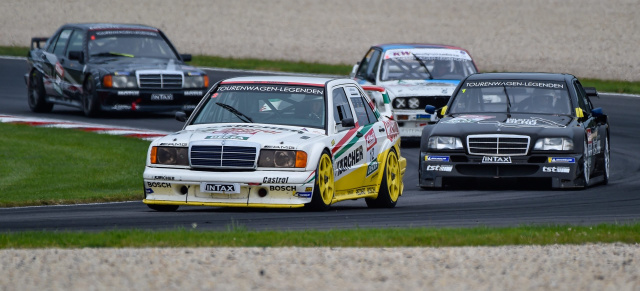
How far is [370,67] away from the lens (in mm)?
20953

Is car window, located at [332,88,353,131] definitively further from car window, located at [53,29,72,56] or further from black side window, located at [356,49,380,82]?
car window, located at [53,29,72,56]

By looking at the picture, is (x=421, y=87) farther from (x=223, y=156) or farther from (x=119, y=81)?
(x=223, y=156)

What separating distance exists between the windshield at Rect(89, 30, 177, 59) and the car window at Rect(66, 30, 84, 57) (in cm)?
24

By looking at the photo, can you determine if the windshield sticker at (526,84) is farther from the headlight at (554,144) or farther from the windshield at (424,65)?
the windshield at (424,65)

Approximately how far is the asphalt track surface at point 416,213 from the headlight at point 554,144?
1.59ft

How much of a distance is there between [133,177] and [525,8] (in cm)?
3265

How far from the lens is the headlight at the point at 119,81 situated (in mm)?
21922

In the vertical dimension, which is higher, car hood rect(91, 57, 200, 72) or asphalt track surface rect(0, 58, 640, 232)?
asphalt track surface rect(0, 58, 640, 232)

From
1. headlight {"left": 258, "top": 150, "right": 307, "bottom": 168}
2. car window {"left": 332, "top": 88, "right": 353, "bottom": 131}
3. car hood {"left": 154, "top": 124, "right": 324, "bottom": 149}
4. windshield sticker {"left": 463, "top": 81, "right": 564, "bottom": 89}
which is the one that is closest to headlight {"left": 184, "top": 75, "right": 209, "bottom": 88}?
windshield sticker {"left": 463, "top": 81, "right": 564, "bottom": 89}

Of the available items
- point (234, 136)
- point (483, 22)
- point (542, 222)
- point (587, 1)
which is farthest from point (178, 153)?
point (587, 1)

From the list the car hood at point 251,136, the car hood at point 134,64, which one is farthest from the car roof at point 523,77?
the car hood at point 134,64

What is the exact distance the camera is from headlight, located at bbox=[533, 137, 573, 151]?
14.0 meters

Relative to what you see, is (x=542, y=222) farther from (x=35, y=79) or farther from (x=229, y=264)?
(x=35, y=79)

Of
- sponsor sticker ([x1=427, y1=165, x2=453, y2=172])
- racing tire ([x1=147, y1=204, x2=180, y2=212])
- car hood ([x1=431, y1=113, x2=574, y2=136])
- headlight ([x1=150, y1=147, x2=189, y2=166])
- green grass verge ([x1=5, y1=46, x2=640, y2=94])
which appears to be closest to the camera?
headlight ([x1=150, y1=147, x2=189, y2=166])
